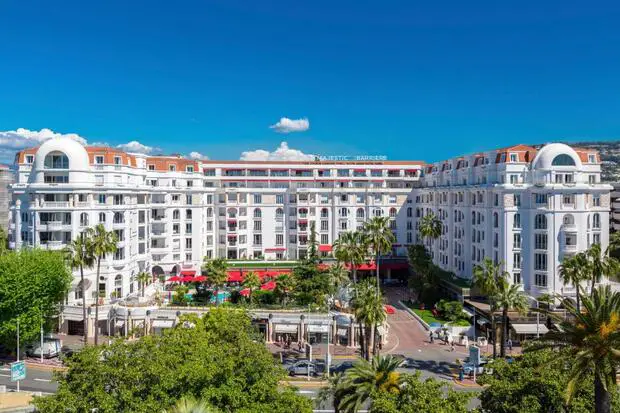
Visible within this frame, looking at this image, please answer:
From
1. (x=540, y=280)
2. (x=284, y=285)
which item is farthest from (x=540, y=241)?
(x=284, y=285)

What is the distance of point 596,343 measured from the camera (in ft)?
79.3

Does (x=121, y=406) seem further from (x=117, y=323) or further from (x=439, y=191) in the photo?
(x=439, y=191)

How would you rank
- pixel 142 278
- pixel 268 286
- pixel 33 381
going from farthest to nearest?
pixel 268 286
pixel 142 278
pixel 33 381

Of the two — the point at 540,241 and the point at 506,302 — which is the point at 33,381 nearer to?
the point at 506,302

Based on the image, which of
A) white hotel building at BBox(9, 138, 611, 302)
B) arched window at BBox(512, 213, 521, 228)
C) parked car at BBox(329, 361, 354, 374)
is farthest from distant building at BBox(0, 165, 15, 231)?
arched window at BBox(512, 213, 521, 228)

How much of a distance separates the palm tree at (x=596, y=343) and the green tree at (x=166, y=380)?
14.9 meters

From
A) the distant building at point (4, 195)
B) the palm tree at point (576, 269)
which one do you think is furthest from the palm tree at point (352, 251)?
the distant building at point (4, 195)

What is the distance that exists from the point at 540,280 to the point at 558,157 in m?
17.7

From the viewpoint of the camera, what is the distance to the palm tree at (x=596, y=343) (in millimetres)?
23672

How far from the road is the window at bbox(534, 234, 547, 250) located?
205 feet

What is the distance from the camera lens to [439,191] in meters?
93.4

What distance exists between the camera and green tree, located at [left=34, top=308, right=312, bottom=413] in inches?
1107

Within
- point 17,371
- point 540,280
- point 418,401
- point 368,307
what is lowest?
point 17,371

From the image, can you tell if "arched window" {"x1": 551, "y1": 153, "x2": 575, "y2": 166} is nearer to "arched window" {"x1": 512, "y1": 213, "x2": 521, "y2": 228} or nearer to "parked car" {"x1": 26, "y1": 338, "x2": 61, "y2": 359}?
"arched window" {"x1": 512, "y1": 213, "x2": 521, "y2": 228}
